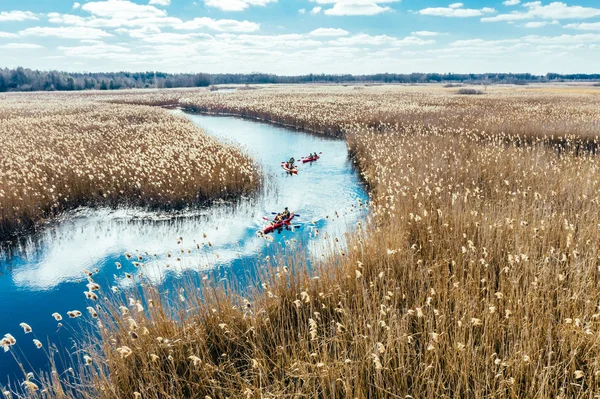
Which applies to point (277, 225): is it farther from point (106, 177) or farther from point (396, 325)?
point (106, 177)

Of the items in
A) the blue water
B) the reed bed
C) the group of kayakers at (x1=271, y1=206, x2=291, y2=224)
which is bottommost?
the blue water

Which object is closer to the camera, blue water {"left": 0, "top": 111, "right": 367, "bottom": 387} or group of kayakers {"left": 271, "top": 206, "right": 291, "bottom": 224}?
blue water {"left": 0, "top": 111, "right": 367, "bottom": 387}

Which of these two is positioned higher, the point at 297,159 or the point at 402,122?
the point at 402,122

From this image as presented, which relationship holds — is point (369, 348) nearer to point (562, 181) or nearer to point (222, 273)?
point (222, 273)

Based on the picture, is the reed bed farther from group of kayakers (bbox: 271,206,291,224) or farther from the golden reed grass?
the golden reed grass

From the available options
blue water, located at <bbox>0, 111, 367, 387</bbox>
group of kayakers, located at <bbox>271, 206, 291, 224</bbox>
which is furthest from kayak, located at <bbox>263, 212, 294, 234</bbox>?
blue water, located at <bbox>0, 111, 367, 387</bbox>

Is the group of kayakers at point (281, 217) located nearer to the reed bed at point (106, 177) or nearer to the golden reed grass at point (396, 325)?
the reed bed at point (106, 177)

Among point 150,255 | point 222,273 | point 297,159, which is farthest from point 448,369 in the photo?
point 297,159

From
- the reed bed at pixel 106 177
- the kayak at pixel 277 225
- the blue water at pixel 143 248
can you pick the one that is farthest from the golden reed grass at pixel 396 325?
the reed bed at pixel 106 177
